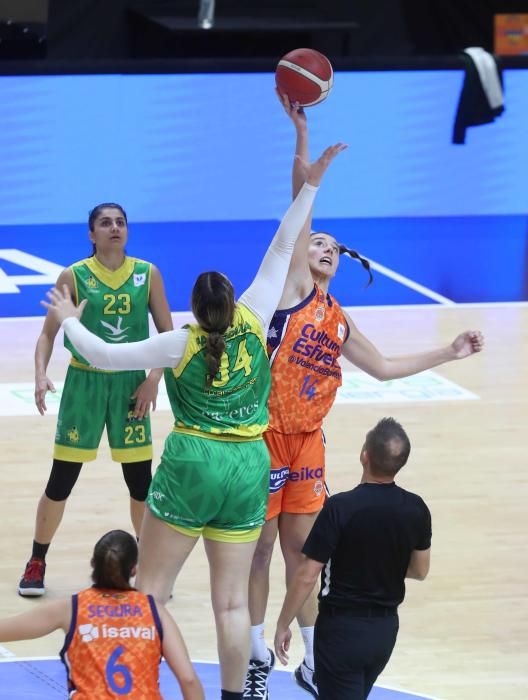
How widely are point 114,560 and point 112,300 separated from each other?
2.46m

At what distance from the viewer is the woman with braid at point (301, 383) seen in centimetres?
502

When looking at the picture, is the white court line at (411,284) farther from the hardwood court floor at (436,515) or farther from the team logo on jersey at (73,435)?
the team logo on jersey at (73,435)

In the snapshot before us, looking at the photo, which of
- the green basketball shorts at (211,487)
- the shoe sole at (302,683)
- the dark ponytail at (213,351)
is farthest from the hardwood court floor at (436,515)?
the dark ponytail at (213,351)

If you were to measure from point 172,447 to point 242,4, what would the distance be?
13.7m

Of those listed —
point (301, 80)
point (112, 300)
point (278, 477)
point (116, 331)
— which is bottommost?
point (278, 477)

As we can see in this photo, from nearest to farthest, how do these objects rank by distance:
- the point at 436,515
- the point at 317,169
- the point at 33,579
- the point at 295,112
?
the point at 317,169
the point at 295,112
the point at 33,579
the point at 436,515

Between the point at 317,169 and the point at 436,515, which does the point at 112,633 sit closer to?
the point at 317,169

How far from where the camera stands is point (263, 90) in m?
14.3

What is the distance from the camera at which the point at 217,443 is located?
454 cm

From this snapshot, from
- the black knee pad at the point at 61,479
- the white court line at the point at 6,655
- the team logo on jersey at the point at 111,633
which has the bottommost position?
the white court line at the point at 6,655

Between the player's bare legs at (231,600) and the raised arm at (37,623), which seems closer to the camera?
the raised arm at (37,623)

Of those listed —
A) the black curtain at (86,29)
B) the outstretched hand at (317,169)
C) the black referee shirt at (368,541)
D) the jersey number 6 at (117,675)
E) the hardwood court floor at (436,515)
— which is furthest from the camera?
the black curtain at (86,29)

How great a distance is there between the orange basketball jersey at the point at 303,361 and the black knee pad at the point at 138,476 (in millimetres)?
1243

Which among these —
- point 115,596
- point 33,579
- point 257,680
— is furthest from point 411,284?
point 115,596
